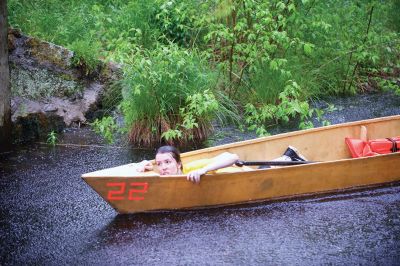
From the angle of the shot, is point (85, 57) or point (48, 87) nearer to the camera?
point (48, 87)

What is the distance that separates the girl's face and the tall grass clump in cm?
224

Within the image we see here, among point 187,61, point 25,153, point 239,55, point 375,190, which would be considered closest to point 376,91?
point 239,55

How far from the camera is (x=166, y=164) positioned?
549cm

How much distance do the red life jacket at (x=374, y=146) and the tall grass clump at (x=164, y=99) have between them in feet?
6.75

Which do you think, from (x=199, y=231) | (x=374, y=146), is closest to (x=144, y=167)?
(x=199, y=231)

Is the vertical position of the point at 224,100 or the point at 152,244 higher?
the point at 224,100

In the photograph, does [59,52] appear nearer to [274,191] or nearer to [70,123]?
[70,123]

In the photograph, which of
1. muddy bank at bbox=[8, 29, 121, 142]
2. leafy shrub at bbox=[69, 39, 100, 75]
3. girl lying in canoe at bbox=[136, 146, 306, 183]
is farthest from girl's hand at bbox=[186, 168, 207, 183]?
leafy shrub at bbox=[69, 39, 100, 75]

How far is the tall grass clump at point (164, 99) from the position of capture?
313 inches

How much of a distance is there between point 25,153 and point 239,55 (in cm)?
414

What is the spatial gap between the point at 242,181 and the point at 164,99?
2.86 metres

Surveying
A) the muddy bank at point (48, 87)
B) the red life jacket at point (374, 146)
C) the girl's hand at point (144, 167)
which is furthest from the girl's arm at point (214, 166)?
the muddy bank at point (48, 87)

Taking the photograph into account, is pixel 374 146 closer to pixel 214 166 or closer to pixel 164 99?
pixel 214 166

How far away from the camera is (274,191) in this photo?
585cm
